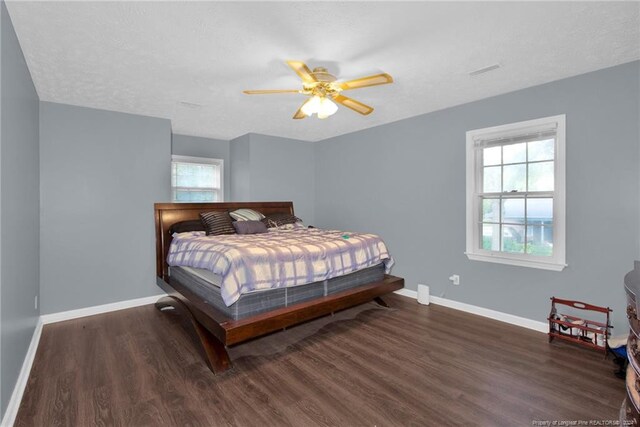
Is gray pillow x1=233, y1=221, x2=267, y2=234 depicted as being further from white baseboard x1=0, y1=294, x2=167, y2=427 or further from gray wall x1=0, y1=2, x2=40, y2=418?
gray wall x1=0, y1=2, x2=40, y2=418

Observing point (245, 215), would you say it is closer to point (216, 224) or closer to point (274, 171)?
point (216, 224)

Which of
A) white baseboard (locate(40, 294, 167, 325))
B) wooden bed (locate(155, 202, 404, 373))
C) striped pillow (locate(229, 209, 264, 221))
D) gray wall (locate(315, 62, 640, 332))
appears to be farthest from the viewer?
striped pillow (locate(229, 209, 264, 221))

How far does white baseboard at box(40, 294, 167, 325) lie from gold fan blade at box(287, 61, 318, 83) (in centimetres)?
348

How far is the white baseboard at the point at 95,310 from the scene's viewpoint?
3.39 meters

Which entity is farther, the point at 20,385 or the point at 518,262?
the point at 518,262

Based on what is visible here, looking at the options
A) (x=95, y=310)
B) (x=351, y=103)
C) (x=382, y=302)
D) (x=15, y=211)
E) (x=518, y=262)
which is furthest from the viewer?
(x=382, y=302)

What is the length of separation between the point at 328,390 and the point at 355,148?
377cm

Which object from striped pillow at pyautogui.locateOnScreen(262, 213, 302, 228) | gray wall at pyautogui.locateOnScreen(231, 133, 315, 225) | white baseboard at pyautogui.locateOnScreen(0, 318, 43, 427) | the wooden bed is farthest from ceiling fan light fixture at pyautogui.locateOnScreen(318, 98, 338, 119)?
white baseboard at pyautogui.locateOnScreen(0, 318, 43, 427)

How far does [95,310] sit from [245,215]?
211 centimetres

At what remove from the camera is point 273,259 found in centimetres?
265

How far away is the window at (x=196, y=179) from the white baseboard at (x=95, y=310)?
175 cm

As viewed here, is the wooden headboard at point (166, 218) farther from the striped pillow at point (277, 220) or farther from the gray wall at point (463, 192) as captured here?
the gray wall at point (463, 192)

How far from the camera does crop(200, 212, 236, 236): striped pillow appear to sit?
12.7 feet

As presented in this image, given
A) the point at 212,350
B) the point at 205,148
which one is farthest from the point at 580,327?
the point at 205,148
